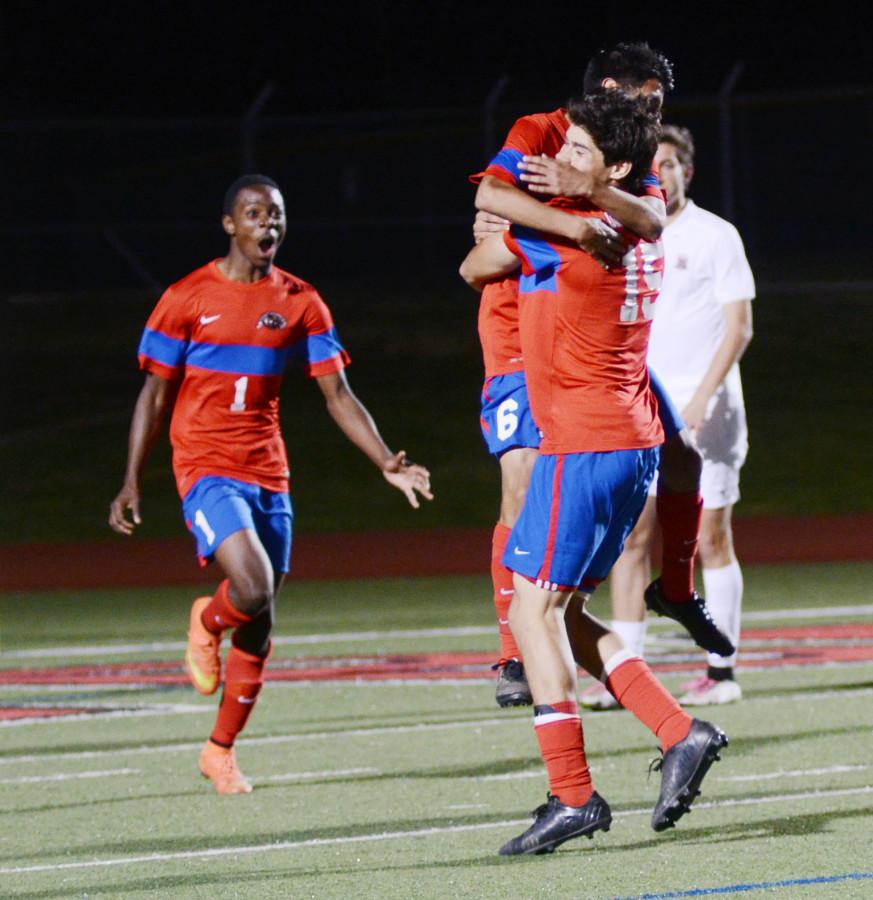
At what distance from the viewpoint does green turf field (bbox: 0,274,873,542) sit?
20.8 meters

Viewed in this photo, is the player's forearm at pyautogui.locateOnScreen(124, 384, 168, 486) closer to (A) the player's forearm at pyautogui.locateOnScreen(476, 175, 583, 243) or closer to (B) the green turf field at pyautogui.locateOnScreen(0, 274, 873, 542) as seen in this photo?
(A) the player's forearm at pyautogui.locateOnScreen(476, 175, 583, 243)

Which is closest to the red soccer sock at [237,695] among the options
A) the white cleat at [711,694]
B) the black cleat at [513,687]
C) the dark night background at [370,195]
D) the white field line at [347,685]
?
the white field line at [347,685]

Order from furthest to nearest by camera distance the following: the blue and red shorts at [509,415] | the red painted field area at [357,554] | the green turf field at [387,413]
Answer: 1. the green turf field at [387,413]
2. the red painted field area at [357,554]
3. the blue and red shorts at [509,415]

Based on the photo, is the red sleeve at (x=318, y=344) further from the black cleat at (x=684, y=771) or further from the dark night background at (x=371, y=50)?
the dark night background at (x=371, y=50)

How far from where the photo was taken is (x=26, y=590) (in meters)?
15.8

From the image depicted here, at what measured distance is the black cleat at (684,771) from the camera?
5633 mm

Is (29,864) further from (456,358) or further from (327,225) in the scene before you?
(327,225)

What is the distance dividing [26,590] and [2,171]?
16.1 metres

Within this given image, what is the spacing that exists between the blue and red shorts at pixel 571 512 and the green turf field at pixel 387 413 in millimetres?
14176

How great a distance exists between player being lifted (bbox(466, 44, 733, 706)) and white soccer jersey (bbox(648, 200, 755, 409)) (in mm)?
1842

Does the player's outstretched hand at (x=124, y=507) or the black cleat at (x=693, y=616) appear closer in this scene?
the black cleat at (x=693, y=616)

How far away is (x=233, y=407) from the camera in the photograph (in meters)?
8.01

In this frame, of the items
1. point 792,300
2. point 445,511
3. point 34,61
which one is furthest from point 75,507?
point 34,61

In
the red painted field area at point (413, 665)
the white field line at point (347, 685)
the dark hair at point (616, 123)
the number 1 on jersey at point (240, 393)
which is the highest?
the dark hair at point (616, 123)
